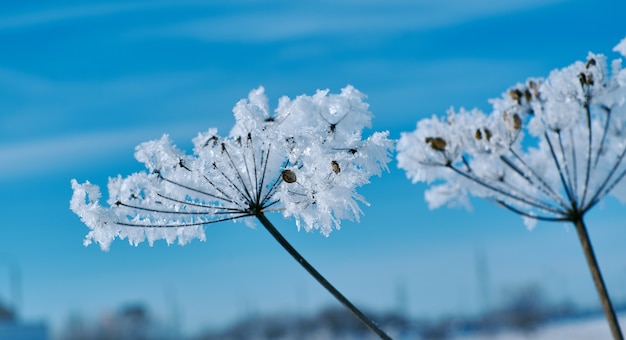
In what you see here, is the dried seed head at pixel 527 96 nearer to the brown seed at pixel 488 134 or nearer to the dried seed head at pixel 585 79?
the brown seed at pixel 488 134

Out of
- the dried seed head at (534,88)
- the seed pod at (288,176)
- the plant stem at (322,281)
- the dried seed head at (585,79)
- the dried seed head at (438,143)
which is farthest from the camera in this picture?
the dried seed head at (534,88)

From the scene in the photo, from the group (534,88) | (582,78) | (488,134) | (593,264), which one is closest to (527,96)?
(534,88)

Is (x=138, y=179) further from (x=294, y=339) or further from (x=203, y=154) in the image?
(x=294, y=339)

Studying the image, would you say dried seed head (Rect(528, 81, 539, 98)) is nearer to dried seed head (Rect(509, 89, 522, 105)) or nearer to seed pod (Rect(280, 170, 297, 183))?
dried seed head (Rect(509, 89, 522, 105))

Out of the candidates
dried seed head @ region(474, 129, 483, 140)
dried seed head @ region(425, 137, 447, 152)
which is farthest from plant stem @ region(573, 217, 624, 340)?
dried seed head @ region(425, 137, 447, 152)

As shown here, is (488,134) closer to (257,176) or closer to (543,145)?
(543,145)

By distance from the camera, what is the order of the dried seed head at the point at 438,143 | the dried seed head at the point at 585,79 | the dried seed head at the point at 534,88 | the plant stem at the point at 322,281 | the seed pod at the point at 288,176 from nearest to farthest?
the plant stem at the point at 322,281, the seed pod at the point at 288,176, the dried seed head at the point at 585,79, the dried seed head at the point at 438,143, the dried seed head at the point at 534,88

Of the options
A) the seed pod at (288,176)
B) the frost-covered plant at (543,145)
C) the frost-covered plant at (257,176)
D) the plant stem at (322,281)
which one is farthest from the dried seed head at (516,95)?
the plant stem at (322,281)
